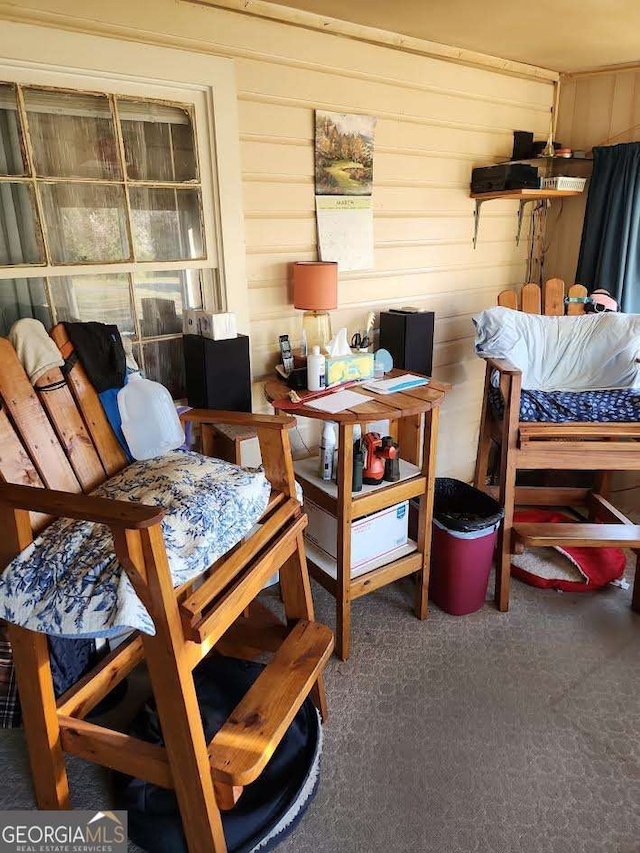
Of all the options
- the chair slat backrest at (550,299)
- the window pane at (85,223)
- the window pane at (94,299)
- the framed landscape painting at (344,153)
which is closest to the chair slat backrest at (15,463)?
the window pane at (94,299)

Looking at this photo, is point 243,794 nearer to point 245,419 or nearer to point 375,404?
point 245,419

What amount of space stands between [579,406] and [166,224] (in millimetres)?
1732

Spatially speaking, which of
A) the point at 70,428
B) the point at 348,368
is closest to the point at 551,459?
the point at 348,368

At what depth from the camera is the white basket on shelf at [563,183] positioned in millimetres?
2734

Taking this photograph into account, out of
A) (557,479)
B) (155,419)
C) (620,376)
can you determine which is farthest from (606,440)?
(155,419)

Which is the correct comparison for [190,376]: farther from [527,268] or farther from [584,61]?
[584,61]

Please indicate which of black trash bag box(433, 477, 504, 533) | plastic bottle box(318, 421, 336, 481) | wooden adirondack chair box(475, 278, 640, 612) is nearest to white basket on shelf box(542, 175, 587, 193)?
wooden adirondack chair box(475, 278, 640, 612)

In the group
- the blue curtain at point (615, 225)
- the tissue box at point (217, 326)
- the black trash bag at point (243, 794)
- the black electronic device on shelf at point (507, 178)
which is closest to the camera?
the black trash bag at point (243, 794)

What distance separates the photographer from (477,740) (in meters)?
1.67

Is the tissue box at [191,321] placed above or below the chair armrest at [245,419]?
above

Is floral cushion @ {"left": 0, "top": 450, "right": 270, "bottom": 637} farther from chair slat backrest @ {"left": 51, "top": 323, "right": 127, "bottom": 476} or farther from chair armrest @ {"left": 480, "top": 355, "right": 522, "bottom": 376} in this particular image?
chair armrest @ {"left": 480, "top": 355, "right": 522, "bottom": 376}

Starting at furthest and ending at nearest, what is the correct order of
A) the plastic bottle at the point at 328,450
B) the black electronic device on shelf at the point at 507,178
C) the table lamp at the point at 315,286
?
the black electronic device on shelf at the point at 507,178, the table lamp at the point at 315,286, the plastic bottle at the point at 328,450

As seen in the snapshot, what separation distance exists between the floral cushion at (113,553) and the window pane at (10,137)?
0.97 meters

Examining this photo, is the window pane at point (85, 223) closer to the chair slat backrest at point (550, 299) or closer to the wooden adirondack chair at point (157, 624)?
the wooden adirondack chair at point (157, 624)
